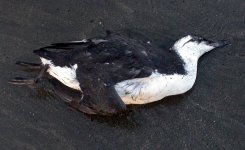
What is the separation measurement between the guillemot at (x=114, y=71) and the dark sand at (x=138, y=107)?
17 centimetres

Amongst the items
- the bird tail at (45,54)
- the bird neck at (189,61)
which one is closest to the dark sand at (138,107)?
the bird neck at (189,61)

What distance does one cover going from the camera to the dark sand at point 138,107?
15.2ft

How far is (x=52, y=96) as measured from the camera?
15.9 ft

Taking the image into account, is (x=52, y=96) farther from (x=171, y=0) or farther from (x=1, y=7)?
(x=171, y=0)

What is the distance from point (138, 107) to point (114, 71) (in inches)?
21.1

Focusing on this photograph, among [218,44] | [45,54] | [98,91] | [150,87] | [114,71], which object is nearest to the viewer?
[98,91]

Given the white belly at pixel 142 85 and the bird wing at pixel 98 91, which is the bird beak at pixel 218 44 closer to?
the white belly at pixel 142 85

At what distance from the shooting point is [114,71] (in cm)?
442

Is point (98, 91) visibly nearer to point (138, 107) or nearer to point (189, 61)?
point (138, 107)

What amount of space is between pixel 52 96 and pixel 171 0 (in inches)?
67.1

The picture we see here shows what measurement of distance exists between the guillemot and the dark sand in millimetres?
171

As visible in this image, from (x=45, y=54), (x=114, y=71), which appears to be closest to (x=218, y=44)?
(x=114, y=71)

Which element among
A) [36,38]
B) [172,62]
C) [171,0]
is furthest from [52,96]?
[171,0]

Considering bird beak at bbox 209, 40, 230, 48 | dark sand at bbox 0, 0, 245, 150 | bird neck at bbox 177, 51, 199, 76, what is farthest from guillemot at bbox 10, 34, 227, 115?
bird beak at bbox 209, 40, 230, 48
